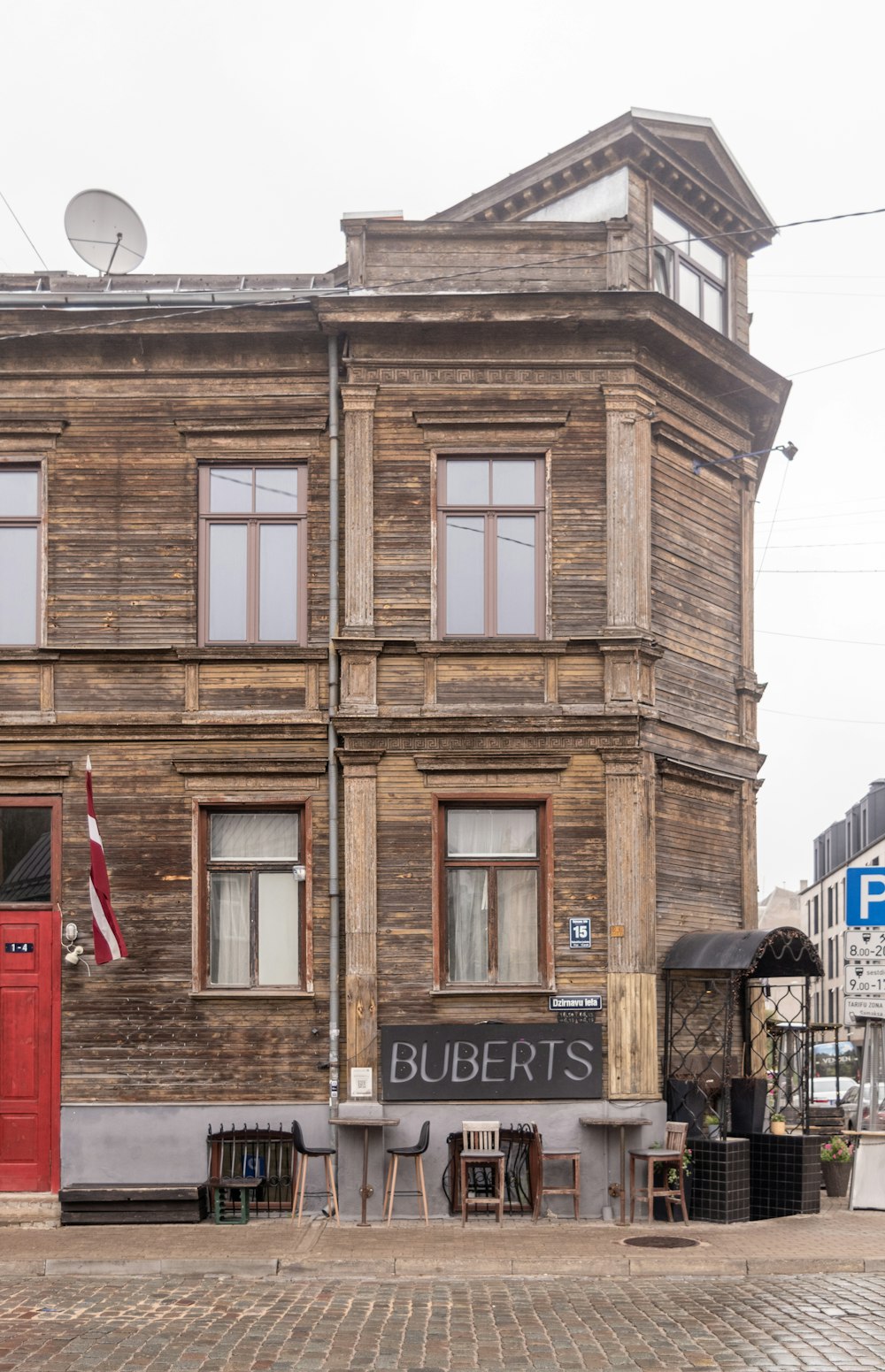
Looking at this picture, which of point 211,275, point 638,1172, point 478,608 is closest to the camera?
point 638,1172

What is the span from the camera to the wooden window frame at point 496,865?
16891 millimetres

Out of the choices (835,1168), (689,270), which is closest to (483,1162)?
(835,1168)

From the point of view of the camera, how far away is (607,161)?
61.0ft

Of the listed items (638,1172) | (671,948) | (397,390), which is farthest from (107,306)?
(638,1172)

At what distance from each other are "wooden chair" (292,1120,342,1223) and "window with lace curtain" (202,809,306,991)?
1.65 meters

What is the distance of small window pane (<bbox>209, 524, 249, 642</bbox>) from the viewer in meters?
17.7

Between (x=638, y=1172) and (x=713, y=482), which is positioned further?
(x=713, y=482)

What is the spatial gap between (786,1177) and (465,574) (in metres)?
6.97

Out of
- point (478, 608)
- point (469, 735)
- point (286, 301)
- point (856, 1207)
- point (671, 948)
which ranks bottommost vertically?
point (856, 1207)

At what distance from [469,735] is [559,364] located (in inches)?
159

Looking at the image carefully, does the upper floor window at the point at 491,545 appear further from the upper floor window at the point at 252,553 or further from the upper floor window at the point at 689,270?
the upper floor window at the point at 689,270

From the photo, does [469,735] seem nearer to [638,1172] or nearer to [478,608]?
[478,608]

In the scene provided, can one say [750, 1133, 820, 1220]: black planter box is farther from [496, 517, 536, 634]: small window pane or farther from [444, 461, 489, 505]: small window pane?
[444, 461, 489, 505]: small window pane

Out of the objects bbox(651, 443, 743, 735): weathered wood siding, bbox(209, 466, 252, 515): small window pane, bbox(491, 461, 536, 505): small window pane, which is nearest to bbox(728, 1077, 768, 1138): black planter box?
bbox(651, 443, 743, 735): weathered wood siding
